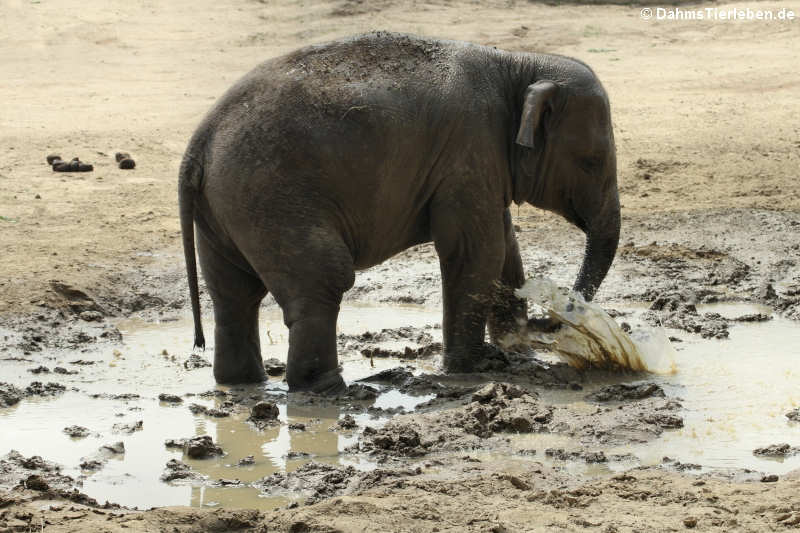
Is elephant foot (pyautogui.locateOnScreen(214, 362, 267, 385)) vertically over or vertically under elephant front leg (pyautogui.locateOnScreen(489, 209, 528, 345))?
under

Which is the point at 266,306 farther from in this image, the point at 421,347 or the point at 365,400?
the point at 365,400

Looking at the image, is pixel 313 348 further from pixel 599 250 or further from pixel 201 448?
pixel 599 250

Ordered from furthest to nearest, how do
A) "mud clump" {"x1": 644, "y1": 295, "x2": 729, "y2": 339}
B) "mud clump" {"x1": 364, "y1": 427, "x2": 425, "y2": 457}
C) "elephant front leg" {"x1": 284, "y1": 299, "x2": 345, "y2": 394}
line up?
"mud clump" {"x1": 644, "y1": 295, "x2": 729, "y2": 339}
"elephant front leg" {"x1": 284, "y1": 299, "x2": 345, "y2": 394}
"mud clump" {"x1": 364, "y1": 427, "x2": 425, "y2": 457}

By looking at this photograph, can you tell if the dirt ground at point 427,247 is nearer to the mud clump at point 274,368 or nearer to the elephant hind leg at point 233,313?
the elephant hind leg at point 233,313

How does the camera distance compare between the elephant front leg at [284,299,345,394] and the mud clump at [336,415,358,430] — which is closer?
the mud clump at [336,415,358,430]

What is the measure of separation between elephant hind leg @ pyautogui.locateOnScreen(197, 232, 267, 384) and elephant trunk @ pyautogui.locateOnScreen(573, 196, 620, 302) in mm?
2050

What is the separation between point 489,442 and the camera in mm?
5938

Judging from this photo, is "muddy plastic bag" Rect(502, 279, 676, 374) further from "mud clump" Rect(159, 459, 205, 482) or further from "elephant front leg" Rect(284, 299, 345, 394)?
"mud clump" Rect(159, 459, 205, 482)

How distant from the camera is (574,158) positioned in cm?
768

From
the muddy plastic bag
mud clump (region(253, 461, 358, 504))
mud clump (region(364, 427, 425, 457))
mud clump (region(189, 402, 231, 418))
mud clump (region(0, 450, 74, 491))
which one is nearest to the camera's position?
mud clump (region(253, 461, 358, 504))

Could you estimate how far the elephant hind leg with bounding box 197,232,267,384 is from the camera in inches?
287

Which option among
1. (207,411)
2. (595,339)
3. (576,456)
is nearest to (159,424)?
(207,411)

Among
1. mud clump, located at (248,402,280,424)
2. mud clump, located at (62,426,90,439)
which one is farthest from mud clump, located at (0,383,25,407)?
mud clump, located at (248,402,280,424)

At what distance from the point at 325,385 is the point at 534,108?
1992 mm
